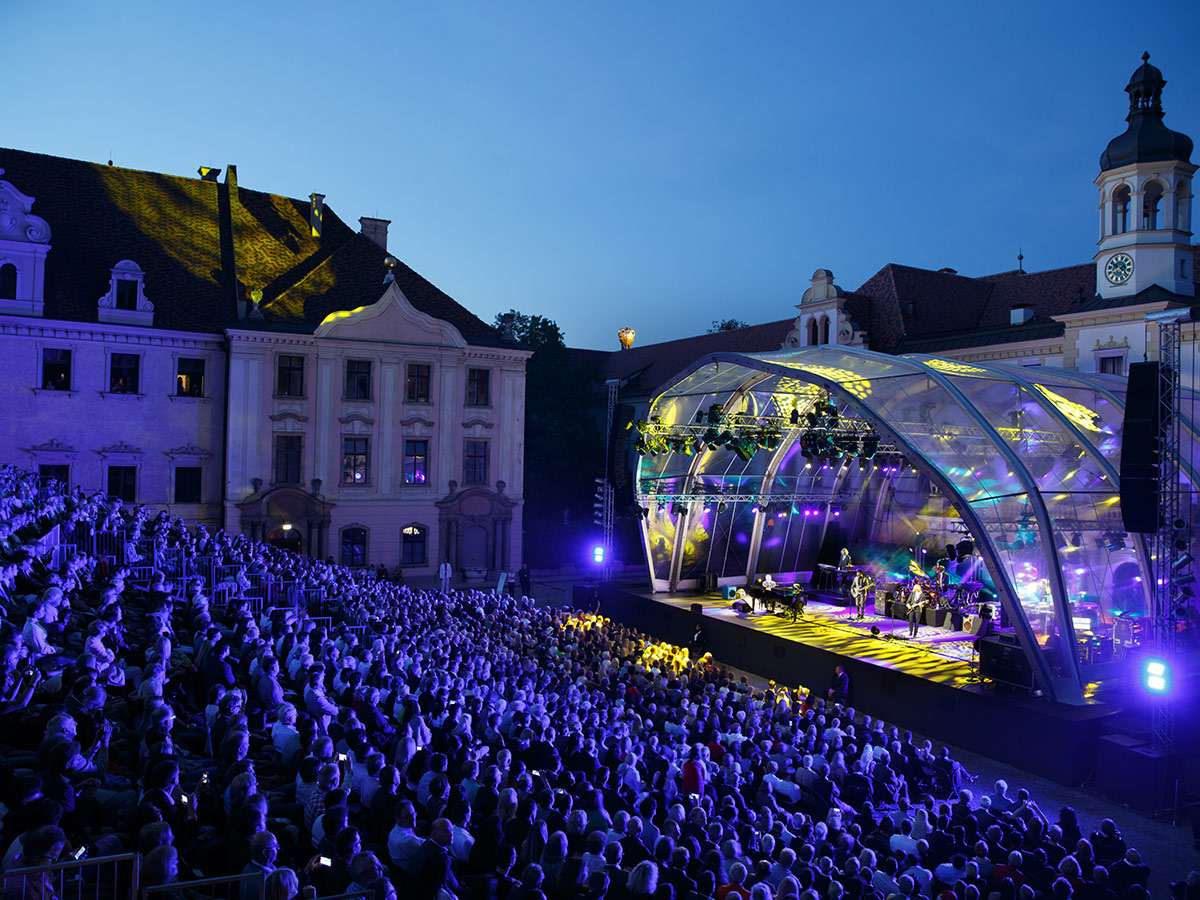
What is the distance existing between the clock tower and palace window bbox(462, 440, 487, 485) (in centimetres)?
2484

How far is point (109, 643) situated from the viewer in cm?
953

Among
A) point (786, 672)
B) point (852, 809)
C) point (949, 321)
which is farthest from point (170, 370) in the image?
point (949, 321)

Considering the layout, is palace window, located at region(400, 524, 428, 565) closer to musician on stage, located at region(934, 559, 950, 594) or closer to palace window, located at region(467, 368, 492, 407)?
palace window, located at region(467, 368, 492, 407)

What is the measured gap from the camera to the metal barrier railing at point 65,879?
14.3 ft

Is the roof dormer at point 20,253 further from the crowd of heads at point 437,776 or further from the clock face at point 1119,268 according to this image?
the clock face at point 1119,268

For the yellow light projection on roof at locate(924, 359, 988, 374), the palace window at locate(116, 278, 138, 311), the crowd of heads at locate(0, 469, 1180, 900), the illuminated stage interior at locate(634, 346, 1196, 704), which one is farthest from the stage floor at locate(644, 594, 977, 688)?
the palace window at locate(116, 278, 138, 311)

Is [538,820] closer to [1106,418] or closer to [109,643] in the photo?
[109,643]

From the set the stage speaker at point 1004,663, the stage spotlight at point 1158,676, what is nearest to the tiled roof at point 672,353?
the stage speaker at point 1004,663

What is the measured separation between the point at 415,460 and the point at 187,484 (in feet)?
27.2

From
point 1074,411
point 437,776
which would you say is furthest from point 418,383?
point 437,776

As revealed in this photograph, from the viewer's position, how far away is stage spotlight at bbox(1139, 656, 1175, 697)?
533 inches

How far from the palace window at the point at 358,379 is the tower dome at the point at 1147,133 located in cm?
2912

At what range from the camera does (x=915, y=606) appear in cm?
2502

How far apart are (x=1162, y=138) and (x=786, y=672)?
954 inches
